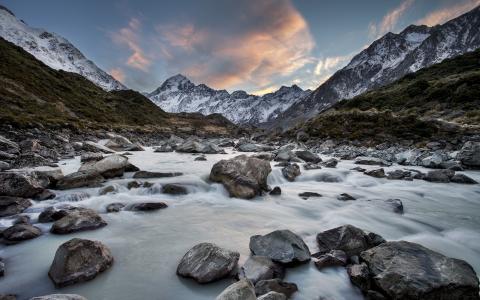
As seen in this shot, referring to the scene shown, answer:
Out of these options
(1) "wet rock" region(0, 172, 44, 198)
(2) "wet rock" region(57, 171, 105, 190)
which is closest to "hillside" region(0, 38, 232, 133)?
(2) "wet rock" region(57, 171, 105, 190)

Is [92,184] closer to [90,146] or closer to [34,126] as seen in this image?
[90,146]

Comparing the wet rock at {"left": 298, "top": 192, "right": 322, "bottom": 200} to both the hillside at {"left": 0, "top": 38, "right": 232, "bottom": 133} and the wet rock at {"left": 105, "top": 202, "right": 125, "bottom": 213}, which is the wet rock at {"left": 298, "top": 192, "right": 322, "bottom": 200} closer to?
the wet rock at {"left": 105, "top": 202, "right": 125, "bottom": 213}

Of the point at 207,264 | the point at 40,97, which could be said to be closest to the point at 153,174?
the point at 207,264

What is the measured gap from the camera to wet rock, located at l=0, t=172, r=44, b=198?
7.68m

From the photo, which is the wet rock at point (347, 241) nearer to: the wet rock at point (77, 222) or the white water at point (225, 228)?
the white water at point (225, 228)

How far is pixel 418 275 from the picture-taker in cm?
381

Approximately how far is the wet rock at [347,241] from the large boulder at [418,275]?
0.64m

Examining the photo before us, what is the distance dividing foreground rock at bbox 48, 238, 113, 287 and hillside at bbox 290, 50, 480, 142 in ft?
87.2

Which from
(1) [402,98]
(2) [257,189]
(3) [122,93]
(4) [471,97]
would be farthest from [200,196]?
(3) [122,93]

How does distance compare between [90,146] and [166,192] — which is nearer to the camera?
[166,192]

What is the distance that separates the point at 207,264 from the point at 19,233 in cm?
423

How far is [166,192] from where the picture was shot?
10039 mm

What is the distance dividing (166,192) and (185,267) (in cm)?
569

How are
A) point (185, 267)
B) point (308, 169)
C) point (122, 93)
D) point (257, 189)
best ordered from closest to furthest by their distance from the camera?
point (185, 267)
point (257, 189)
point (308, 169)
point (122, 93)
